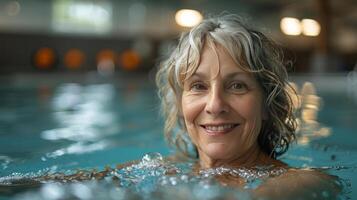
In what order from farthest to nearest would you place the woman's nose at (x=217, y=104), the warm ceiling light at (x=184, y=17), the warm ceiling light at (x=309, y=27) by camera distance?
the warm ceiling light at (x=309, y=27) < the warm ceiling light at (x=184, y=17) < the woman's nose at (x=217, y=104)

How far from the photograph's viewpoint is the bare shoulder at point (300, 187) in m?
1.51

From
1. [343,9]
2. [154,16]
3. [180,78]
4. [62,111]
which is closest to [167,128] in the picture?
[180,78]

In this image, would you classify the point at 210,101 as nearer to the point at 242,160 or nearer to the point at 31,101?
the point at 242,160

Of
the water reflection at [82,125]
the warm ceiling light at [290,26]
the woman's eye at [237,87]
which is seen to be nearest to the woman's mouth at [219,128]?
the woman's eye at [237,87]

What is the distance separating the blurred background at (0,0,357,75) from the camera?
14.3 metres

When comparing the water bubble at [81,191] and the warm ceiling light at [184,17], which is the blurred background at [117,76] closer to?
the warm ceiling light at [184,17]

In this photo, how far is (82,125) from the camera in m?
4.70

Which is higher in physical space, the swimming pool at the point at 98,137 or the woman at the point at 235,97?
the woman at the point at 235,97

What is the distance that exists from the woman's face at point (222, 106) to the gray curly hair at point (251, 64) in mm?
34

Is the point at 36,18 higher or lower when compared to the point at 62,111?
higher

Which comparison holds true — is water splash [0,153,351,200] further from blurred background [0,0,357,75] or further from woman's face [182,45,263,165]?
blurred background [0,0,357,75]

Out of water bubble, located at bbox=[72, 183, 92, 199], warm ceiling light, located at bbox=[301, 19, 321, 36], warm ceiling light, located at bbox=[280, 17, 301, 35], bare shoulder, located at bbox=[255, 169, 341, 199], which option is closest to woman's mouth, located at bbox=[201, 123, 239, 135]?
bare shoulder, located at bbox=[255, 169, 341, 199]

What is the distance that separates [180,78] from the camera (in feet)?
6.03

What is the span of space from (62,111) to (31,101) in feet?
4.42
